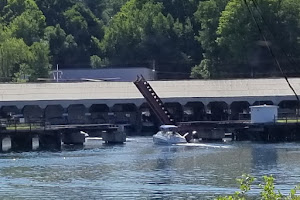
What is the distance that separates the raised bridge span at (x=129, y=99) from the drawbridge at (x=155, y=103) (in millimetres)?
1664

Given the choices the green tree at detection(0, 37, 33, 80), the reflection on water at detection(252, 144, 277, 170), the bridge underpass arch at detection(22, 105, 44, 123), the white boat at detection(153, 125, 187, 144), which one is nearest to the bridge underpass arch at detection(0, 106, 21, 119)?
the bridge underpass arch at detection(22, 105, 44, 123)

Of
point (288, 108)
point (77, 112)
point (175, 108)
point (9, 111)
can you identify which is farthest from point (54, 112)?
point (288, 108)

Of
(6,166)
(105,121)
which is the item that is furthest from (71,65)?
(6,166)

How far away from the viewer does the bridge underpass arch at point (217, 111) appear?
93.2 metres

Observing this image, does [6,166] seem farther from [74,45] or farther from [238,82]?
[74,45]

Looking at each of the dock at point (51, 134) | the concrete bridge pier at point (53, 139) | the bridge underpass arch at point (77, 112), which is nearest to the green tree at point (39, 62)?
the bridge underpass arch at point (77, 112)

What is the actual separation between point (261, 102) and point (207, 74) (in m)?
25.5

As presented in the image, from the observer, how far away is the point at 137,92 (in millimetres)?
90250

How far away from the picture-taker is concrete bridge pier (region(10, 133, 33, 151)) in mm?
77562

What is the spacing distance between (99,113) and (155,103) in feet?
34.8

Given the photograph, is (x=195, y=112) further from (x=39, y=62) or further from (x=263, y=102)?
(x=39, y=62)

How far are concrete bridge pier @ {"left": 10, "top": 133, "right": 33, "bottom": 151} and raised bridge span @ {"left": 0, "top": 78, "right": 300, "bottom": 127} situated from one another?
972 centimetres

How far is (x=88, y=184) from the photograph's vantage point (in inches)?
2039

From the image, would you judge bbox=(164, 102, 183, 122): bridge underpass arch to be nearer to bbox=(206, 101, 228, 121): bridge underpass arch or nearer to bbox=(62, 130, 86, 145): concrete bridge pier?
bbox=(206, 101, 228, 121): bridge underpass arch
